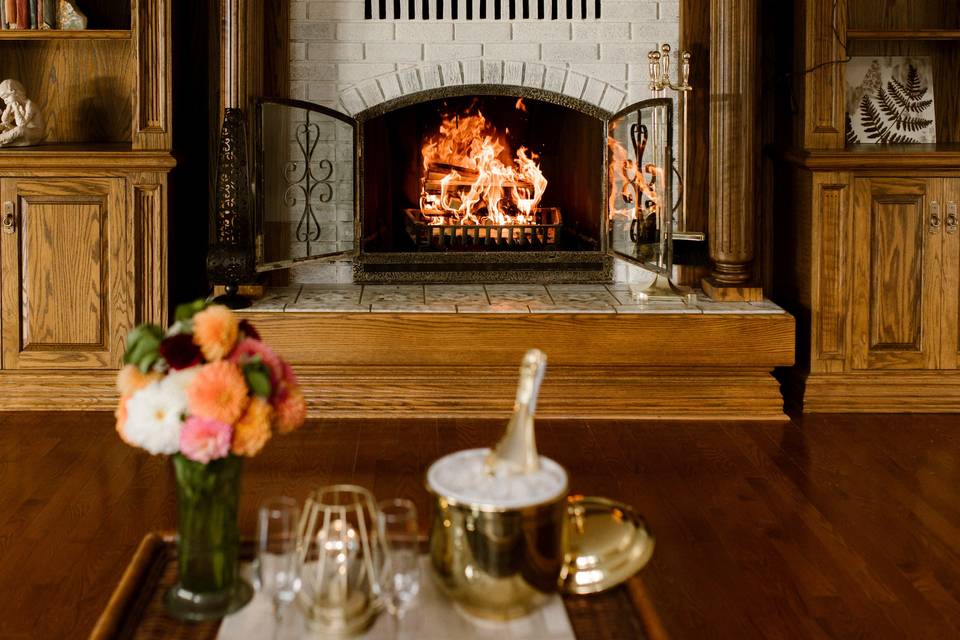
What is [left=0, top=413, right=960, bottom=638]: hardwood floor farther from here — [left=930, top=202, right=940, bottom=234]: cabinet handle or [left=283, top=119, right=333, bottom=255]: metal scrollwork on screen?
[left=283, top=119, right=333, bottom=255]: metal scrollwork on screen

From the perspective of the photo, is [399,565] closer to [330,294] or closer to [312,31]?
[330,294]

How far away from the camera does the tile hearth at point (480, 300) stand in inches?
170

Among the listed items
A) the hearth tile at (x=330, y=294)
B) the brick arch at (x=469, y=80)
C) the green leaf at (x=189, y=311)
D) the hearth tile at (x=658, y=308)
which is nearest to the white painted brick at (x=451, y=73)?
the brick arch at (x=469, y=80)

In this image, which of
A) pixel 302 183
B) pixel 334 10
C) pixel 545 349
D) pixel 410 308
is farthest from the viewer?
pixel 334 10

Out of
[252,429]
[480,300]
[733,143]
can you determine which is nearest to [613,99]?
[733,143]

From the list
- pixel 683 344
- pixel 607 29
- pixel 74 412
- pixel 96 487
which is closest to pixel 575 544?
pixel 96 487

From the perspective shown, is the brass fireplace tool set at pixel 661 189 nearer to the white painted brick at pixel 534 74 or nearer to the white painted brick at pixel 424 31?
the white painted brick at pixel 534 74

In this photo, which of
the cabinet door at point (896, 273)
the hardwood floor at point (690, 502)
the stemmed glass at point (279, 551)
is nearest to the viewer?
the stemmed glass at point (279, 551)

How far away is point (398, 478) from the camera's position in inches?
140

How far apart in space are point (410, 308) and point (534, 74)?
3.47 feet

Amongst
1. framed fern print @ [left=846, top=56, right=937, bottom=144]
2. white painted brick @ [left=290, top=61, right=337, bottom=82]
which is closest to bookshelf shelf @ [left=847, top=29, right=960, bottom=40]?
framed fern print @ [left=846, top=56, right=937, bottom=144]

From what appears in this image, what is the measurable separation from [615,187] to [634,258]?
0.28 m

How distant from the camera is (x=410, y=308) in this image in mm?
4332

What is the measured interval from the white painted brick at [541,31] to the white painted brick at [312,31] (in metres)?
0.68
